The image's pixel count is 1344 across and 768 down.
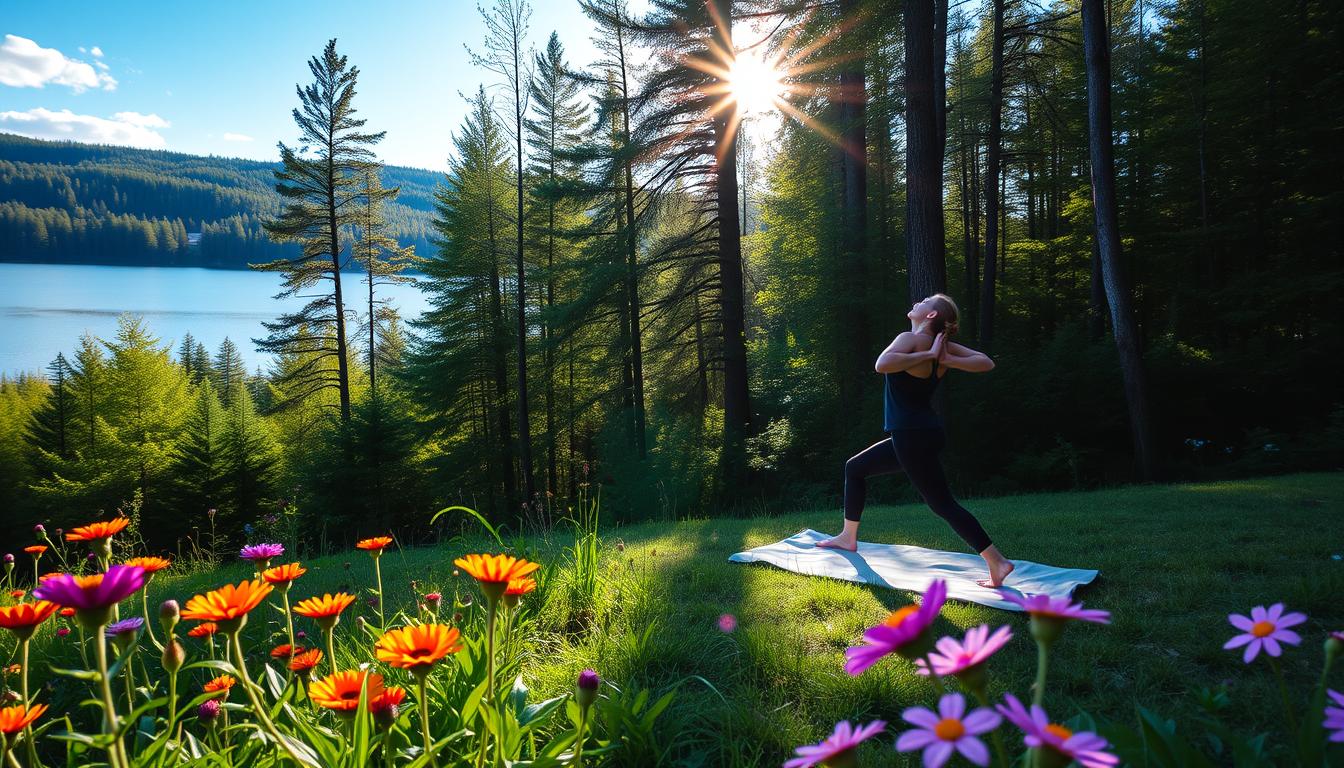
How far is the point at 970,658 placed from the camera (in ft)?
2.17

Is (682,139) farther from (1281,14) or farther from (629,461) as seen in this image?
(1281,14)

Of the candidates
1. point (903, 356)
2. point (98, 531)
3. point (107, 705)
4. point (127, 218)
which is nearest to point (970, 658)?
point (107, 705)

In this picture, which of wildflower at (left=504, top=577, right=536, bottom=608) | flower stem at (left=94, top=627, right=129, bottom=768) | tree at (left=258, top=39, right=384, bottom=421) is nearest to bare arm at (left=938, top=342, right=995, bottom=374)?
wildflower at (left=504, top=577, right=536, bottom=608)

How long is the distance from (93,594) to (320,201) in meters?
21.3

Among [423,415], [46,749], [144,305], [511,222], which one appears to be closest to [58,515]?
[423,415]

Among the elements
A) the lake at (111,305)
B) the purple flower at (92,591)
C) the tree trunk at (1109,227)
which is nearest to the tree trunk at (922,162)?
the tree trunk at (1109,227)

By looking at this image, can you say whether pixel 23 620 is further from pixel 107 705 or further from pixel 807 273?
pixel 807 273

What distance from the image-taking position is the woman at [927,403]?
3656 mm

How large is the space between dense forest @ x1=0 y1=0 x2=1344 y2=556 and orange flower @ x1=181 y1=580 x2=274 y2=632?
4786 millimetres

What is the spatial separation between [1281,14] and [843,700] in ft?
55.4

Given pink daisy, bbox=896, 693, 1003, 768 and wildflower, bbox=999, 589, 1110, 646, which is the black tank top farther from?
pink daisy, bbox=896, 693, 1003, 768

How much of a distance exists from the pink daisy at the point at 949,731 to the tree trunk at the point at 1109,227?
9779mm

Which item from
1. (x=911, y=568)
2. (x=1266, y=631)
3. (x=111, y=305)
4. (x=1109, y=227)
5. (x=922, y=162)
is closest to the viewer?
(x=1266, y=631)

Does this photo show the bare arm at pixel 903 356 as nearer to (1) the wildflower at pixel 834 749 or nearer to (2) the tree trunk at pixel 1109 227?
(1) the wildflower at pixel 834 749
